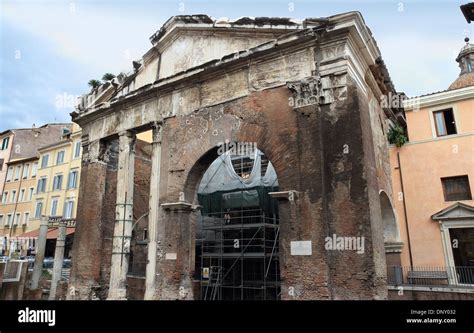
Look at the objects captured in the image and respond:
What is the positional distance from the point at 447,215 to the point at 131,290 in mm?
11359

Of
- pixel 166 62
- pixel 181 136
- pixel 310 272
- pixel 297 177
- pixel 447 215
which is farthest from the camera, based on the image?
pixel 447 215

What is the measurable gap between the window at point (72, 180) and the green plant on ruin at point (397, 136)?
20.7m

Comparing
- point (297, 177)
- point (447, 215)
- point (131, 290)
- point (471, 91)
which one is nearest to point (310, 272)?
point (297, 177)

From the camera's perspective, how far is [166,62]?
444 inches

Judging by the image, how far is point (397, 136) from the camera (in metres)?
14.4

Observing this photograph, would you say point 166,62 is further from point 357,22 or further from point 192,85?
point 357,22

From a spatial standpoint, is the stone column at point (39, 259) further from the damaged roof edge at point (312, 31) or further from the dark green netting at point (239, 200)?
the damaged roof edge at point (312, 31)

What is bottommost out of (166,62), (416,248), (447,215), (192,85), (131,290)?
(131,290)

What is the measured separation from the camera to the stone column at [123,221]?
10.1 meters

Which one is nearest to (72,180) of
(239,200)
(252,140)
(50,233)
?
(50,233)

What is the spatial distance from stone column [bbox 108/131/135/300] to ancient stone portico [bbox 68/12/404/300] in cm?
3

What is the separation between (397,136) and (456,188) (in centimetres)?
285

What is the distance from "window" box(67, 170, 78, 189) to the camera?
25.3m

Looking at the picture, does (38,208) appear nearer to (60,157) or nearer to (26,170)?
(60,157)
